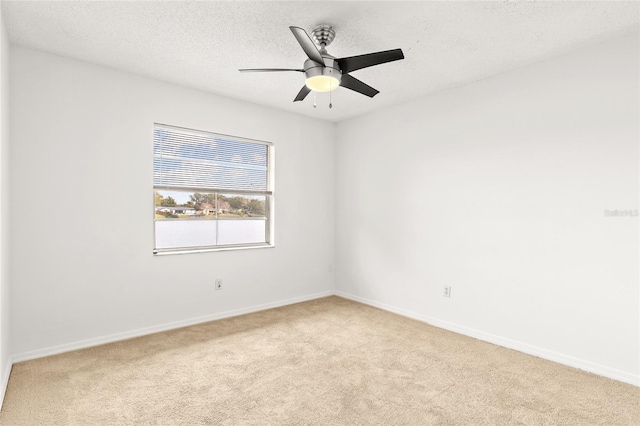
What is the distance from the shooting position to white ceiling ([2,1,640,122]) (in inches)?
90.0

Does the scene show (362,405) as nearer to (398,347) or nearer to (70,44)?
(398,347)

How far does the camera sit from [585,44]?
275 cm

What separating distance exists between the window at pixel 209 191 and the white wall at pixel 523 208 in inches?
58.6

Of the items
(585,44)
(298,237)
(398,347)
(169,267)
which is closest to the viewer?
(585,44)

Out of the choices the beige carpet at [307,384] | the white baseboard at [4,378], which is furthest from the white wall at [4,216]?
the beige carpet at [307,384]

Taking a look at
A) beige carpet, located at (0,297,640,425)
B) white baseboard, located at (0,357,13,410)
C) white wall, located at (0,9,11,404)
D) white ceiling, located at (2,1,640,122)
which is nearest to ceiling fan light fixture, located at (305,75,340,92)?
white ceiling, located at (2,1,640,122)

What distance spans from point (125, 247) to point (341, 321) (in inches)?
92.4

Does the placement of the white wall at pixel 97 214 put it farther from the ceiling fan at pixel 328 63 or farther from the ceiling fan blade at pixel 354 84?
the ceiling fan blade at pixel 354 84

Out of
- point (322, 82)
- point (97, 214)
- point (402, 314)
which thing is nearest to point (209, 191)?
point (97, 214)

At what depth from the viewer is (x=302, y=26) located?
249 cm

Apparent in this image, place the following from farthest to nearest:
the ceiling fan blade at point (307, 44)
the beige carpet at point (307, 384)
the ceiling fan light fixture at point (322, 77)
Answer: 1. the ceiling fan light fixture at point (322, 77)
2. the beige carpet at point (307, 384)
3. the ceiling fan blade at point (307, 44)

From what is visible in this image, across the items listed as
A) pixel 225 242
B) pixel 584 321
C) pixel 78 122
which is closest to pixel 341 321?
pixel 225 242

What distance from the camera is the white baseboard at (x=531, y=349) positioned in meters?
2.62

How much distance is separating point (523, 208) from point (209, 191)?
319 cm
